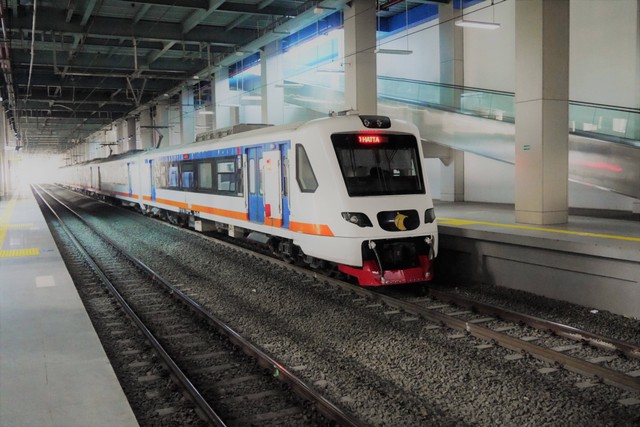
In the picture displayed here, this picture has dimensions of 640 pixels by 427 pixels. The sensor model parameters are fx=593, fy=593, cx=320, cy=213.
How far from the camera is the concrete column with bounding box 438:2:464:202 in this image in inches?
776

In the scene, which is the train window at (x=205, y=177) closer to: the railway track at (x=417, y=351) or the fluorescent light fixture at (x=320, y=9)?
the railway track at (x=417, y=351)

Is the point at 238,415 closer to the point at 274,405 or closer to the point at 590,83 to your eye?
the point at 274,405

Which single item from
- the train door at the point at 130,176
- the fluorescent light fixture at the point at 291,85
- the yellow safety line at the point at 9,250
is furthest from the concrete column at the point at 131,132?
the fluorescent light fixture at the point at 291,85

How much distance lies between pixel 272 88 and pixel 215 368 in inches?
718

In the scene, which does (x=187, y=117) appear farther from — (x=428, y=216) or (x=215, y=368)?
(x=215, y=368)

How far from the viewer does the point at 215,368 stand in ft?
20.7

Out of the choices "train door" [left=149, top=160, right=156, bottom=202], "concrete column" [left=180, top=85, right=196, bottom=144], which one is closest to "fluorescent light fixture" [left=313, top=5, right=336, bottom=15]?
"train door" [left=149, top=160, right=156, bottom=202]

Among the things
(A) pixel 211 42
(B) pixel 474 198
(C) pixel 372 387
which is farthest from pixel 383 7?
(C) pixel 372 387

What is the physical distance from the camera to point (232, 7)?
64.7ft

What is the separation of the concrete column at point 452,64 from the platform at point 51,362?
44.2ft

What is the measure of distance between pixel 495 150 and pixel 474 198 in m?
3.93

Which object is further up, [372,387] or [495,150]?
[495,150]

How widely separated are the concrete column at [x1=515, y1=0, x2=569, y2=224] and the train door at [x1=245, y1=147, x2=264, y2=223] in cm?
531

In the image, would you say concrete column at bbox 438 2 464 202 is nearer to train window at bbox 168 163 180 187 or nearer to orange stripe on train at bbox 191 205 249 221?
orange stripe on train at bbox 191 205 249 221
